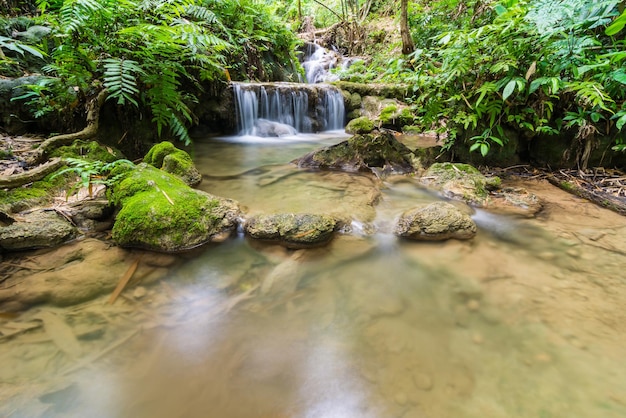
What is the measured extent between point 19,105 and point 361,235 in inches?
211

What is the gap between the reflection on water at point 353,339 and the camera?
1.33 metres

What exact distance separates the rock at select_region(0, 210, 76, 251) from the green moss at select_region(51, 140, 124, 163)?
1180 mm

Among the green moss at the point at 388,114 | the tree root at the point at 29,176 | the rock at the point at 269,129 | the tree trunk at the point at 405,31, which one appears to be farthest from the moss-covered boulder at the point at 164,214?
the tree trunk at the point at 405,31

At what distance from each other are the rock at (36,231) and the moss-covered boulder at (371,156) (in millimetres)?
3390

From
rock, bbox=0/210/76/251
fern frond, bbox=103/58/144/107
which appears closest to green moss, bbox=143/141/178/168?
fern frond, bbox=103/58/144/107

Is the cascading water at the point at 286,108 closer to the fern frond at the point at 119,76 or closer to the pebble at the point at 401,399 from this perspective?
the fern frond at the point at 119,76

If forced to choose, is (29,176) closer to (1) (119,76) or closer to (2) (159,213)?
(1) (119,76)

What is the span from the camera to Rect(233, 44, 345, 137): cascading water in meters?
7.73

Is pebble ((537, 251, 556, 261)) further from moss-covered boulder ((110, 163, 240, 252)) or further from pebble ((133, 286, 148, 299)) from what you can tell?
pebble ((133, 286, 148, 299))

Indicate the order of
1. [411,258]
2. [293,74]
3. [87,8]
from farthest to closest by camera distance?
[293,74] < [87,8] < [411,258]

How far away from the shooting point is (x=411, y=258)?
2512 millimetres

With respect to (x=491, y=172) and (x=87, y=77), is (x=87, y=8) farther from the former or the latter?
(x=491, y=172)

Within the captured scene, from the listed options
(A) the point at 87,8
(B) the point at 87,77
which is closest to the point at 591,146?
(A) the point at 87,8

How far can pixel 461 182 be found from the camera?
3.71 metres
